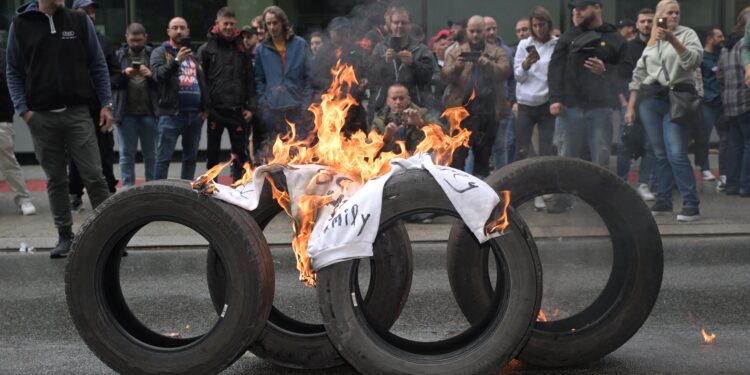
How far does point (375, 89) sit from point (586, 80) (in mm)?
2160

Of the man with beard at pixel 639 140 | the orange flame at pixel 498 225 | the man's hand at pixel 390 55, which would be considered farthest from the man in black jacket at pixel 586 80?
the orange flame at pixel 498 225

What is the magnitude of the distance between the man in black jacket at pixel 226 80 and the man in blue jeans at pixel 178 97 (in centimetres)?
16

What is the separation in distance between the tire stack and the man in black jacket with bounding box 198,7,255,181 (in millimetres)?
5718

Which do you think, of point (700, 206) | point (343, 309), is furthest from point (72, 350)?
point (700, 206)

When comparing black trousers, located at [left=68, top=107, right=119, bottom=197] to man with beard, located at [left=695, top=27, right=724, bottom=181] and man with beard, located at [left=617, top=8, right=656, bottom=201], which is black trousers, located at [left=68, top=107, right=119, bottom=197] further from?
man with beard, located at [left=695, top=27, right=724, bottom=181]

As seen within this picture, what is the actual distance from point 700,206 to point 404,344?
704 cm

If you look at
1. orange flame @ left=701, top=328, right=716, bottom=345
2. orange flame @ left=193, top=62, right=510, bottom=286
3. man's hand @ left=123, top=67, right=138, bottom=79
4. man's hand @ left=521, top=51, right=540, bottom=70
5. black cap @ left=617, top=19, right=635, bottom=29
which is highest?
black cap @ left=617, top=19, right=635, bottom=29

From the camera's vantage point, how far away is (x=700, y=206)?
10422mm

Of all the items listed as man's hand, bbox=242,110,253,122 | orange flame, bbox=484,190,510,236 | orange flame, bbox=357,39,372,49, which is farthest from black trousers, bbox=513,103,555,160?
orange flame, bbox=484,190,510,236

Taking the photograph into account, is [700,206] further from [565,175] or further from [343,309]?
[343,309]

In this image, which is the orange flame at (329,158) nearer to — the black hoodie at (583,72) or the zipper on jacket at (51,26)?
the zipper on jacket at (51,26)

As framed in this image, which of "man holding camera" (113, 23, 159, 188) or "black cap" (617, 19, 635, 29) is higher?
"black cap" (617, 19, 635, 29)

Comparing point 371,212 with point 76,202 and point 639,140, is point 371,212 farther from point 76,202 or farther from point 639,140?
point 639,140

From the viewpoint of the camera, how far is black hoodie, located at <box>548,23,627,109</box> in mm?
9461
